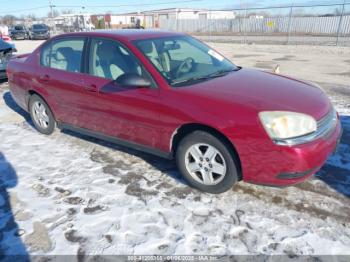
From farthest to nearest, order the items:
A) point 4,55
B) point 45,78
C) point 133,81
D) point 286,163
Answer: point 4,55 → point 45,78 → point 133,81 → point 286,163

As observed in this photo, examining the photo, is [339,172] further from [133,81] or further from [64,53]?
[64,53]

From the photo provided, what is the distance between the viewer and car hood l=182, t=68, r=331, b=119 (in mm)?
2961

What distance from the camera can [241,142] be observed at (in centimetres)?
292

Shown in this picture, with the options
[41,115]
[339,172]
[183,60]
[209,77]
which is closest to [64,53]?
[41,115]

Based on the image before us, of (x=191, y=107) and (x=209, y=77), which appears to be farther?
(x=209, y=77)

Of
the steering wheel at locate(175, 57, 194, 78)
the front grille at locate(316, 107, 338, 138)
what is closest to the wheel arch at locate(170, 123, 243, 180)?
the steering wheel at locate(175, 57, 194, 78)

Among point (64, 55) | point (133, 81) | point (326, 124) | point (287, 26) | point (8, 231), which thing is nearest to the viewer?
point (8, 231)

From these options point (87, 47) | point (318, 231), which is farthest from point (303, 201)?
point (87, 47)

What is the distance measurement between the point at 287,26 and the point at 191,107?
75.7ft

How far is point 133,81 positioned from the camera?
332cm

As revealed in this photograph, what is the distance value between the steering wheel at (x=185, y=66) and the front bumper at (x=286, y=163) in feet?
4.27

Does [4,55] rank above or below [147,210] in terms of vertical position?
above

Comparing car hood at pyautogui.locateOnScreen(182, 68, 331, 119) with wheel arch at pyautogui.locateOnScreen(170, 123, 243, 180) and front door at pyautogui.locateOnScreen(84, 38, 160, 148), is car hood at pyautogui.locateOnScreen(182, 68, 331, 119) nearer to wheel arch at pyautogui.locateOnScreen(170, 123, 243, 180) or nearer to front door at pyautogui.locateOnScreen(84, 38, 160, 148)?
wheel arch at pyautogui.locateOnScreen(170, 123, 243, 180)

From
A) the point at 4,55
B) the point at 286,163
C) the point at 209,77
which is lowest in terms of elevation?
the point at 286,163
